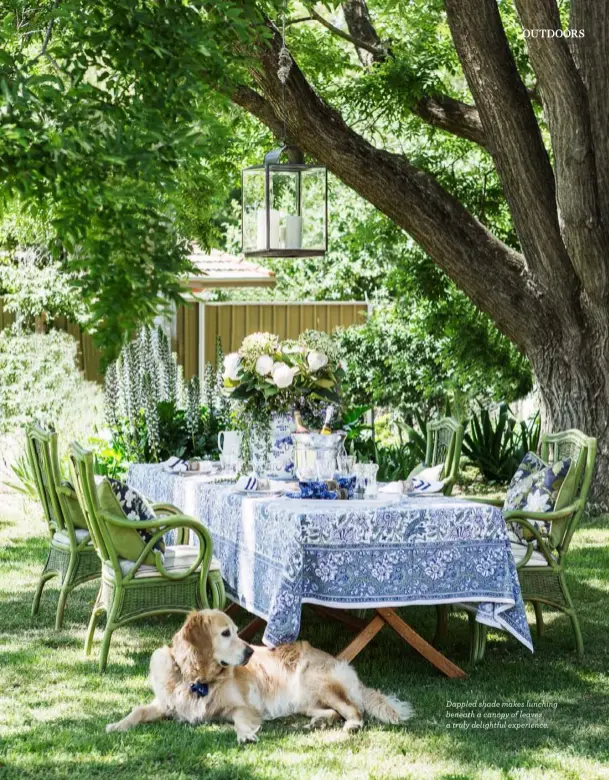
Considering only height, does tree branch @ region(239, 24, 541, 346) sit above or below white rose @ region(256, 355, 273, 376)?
above

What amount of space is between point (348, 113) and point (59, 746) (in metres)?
8.71

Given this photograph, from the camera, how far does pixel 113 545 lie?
227 inches

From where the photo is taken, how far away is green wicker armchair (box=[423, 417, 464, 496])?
7426 mm

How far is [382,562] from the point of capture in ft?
Result: 17.7

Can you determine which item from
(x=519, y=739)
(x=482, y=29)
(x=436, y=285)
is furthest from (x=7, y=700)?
(x=436, y=285)

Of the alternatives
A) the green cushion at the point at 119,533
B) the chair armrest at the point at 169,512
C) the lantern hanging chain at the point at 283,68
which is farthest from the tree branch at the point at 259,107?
the green cushion at the point at 119,533

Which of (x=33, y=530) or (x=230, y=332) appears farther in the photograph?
(x=230, y=332)

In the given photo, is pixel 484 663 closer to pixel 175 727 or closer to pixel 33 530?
pixel 175 727

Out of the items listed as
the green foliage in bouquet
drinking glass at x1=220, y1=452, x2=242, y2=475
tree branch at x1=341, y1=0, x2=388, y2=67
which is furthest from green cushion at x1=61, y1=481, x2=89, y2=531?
tree branch at x1=341, y1=0, x2=388, y2=67

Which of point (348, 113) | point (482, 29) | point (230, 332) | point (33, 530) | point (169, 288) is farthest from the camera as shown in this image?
point (230, 332)

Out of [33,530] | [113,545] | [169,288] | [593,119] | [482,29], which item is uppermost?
→ [482,29]

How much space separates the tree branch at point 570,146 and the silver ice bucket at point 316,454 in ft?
13.2

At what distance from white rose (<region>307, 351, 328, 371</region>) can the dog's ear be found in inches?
90.5

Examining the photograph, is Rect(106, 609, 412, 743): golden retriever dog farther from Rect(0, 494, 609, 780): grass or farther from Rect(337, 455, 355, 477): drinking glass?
Rect(337, 455, 355, 477): drinking glass
